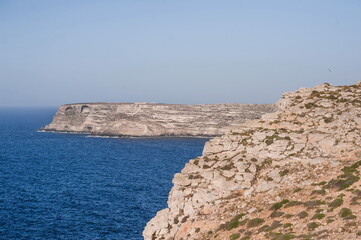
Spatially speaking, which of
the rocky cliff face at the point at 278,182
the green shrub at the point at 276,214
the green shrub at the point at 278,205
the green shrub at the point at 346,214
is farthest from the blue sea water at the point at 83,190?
the green shrub at the point at 346,214

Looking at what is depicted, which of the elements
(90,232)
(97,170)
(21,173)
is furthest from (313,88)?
(21,173)

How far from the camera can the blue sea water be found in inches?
2670

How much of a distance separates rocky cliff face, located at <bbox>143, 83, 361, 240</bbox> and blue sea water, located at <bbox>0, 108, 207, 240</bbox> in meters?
31.1

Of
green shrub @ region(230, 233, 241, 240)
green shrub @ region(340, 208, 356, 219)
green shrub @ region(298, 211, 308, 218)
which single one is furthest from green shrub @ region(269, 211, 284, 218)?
green shrub @ region(340, 208, 356, 219)

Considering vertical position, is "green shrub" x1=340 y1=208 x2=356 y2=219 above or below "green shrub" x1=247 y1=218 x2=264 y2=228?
above

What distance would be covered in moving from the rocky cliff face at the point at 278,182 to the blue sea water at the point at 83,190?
102 feet

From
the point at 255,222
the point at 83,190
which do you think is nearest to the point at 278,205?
the point at 255,222

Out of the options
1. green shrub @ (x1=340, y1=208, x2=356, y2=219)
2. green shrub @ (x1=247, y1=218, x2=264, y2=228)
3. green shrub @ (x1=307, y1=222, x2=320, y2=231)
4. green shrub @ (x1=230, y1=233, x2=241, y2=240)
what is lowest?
green shrub @ (x1=230, y1=233, x2=241, y2=240)

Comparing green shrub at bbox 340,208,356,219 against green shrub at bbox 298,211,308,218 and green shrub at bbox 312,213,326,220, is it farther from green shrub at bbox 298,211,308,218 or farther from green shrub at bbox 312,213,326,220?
green shrub at bbox 298,211,308,218

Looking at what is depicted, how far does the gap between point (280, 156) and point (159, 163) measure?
101 metres

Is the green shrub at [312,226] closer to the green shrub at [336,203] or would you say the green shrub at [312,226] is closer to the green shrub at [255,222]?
the green shrub at [336,203]

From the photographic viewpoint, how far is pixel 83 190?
96.7 m

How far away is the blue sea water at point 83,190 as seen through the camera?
67812 millimetres

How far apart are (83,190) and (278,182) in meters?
72.4
